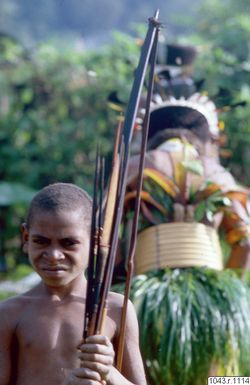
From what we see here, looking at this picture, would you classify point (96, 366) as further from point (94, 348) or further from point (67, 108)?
point (67, 108)

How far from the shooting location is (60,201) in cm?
264

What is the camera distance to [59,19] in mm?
37031

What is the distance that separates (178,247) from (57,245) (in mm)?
1925

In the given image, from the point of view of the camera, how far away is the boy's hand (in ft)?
7.36

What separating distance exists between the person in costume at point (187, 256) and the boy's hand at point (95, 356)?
1895mm

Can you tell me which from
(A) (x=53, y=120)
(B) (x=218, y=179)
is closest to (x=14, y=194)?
(A) (x=53, y=120)

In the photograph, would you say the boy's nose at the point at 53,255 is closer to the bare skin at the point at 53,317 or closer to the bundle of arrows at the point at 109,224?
the bare skin at the point at 53,317

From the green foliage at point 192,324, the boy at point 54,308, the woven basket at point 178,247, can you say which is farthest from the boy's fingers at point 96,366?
the woven basket at point 178,247

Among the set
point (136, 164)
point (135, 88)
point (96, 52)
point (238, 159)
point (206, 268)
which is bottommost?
point (135, 88)

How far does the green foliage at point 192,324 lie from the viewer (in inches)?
163

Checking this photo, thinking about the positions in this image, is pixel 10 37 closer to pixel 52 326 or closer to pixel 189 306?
pixel 189 306

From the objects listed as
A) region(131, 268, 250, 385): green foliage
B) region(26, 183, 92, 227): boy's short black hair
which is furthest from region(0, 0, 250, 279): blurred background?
region(26, 183, 92, 227): boy's short black hair

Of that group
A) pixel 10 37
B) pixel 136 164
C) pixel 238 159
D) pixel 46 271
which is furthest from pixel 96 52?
pixel 46 271

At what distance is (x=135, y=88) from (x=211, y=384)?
4.53 ft
